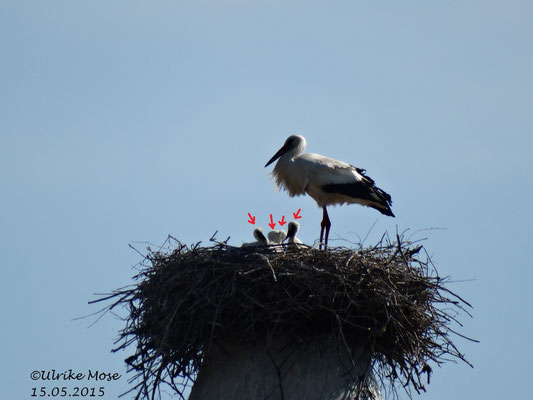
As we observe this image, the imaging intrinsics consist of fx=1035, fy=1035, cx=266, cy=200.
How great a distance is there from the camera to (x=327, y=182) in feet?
32.4

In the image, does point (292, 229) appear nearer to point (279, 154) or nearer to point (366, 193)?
point (366, 193)

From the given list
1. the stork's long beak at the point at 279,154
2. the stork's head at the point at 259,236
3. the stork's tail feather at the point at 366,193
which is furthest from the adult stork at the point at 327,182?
the stork's head at the point at 259,236

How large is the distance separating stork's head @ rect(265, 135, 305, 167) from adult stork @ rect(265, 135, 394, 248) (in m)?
0.05

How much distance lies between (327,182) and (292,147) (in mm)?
724

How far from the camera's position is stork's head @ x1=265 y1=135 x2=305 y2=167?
1037 centimetres

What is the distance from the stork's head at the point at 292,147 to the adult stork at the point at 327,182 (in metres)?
0.05

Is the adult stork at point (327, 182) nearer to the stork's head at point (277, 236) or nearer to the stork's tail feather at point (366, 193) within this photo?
the stork's tail feather at point (366, 193)

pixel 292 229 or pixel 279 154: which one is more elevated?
pixel 279 154

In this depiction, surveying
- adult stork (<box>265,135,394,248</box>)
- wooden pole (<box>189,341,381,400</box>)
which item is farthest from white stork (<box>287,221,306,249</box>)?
wooden pole (<box>189,341,381,400</box>)

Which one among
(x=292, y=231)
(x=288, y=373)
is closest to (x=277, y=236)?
(x=292, y=231)

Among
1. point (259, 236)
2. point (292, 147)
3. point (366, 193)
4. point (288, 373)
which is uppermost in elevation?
point (292, 147)

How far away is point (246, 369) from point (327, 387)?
22.8 inches

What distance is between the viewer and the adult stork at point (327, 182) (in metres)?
9.91

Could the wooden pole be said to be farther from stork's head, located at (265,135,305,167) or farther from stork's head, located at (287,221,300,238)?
stork's head, located at (265,135,305,167)
